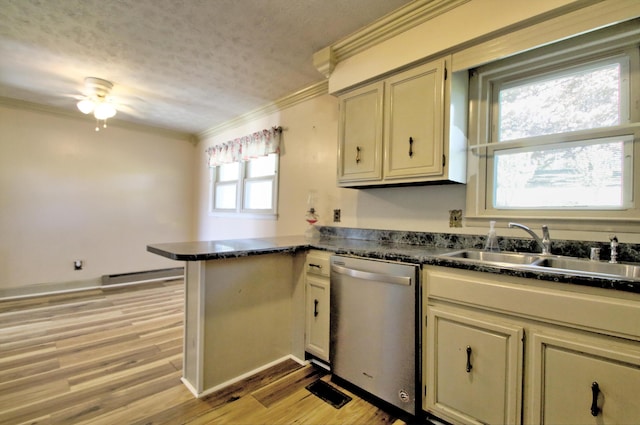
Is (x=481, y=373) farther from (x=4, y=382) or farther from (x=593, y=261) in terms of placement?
(x=4, y=382)

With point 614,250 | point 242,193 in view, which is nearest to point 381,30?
point 614,250

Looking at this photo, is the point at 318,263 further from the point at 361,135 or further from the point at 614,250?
the point at 614,250

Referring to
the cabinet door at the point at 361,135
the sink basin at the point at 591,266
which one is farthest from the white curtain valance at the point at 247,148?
the sink basin at the point at 591,266

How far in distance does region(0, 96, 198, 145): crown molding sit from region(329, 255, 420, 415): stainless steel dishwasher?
13.2 feet

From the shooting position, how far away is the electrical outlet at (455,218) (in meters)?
2.04

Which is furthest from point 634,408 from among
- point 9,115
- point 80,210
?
point 9,115

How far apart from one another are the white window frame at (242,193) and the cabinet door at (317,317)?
4.97ft

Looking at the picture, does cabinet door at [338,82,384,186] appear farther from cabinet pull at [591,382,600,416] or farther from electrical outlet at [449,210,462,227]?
cabinet pull at [591,382,600,416]

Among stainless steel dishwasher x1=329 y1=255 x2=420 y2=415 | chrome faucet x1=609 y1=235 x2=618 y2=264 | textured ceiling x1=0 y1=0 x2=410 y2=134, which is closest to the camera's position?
chrome faucet x1=609 y1=235 x2=618 y2=264

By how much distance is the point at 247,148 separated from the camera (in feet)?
12.5

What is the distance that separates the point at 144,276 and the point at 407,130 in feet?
14.2

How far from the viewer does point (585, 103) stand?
1666 millimetres

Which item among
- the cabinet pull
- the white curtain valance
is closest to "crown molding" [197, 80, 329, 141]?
the white curtain valance

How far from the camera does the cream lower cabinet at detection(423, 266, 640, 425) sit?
1.07m
